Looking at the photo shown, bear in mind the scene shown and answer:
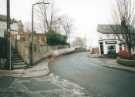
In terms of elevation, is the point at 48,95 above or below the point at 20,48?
below

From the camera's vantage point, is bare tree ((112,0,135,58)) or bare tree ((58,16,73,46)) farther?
bare tree ((58,16,73,46))

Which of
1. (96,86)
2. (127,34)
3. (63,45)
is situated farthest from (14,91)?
(63,45)

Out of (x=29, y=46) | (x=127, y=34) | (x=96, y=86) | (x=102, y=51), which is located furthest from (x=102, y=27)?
(x=96, y=86)

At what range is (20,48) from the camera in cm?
2708

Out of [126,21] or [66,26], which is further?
[66,26]

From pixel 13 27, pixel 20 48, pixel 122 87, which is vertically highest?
pixel 13 27

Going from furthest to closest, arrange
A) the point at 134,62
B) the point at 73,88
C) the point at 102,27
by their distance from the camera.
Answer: the point at 102,27 → the point at 134,62 → the point at 73,88

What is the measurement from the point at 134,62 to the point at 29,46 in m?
12.2

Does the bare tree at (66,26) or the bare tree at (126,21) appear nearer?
the bare tree at (126,21)

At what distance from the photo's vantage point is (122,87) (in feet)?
48.3

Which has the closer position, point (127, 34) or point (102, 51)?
point (127, 34)

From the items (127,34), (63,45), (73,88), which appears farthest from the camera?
(63,45)

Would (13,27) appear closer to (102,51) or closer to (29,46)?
(29,46)

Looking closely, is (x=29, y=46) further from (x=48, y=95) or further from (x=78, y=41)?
(x=78, y=41)
